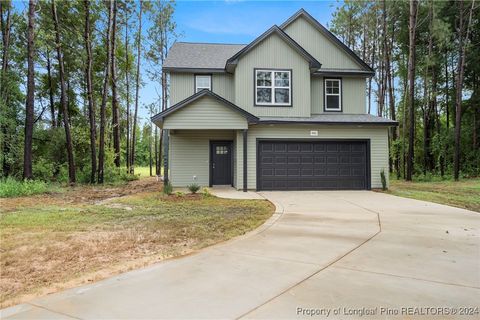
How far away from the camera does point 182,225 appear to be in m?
6.73

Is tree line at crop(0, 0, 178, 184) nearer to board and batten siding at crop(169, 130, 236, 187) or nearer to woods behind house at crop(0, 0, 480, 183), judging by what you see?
woods behind house at crop(0, 0, 480, 183)

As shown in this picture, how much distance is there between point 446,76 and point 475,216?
817 inches

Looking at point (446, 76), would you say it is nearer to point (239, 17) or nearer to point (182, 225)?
point (239, 17)

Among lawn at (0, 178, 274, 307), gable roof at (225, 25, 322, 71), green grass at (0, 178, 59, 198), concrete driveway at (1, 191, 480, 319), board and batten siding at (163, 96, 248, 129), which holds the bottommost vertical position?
concrete driveway at (1, 191, 480, 319)

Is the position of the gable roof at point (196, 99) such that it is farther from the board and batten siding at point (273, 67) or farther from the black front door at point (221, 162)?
the black front door at point (221, 162)

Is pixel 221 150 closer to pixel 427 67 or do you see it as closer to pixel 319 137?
pixel 319 137

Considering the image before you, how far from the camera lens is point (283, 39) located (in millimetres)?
14703

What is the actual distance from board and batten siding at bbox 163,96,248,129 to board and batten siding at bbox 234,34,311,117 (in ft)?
4.89

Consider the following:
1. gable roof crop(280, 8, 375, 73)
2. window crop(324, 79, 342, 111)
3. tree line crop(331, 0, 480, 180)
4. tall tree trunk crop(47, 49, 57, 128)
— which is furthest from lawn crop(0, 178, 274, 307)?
tree line crop(331, 0, 480, 180)

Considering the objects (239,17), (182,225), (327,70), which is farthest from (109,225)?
(239,17)

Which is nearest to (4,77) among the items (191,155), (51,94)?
(51,94)

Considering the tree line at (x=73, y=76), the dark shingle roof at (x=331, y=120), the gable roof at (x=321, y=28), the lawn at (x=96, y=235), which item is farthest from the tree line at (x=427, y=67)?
the lawn at (x=96, y=235)

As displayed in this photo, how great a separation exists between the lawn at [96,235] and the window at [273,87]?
621cm

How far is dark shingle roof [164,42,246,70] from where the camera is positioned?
15.7 metres
